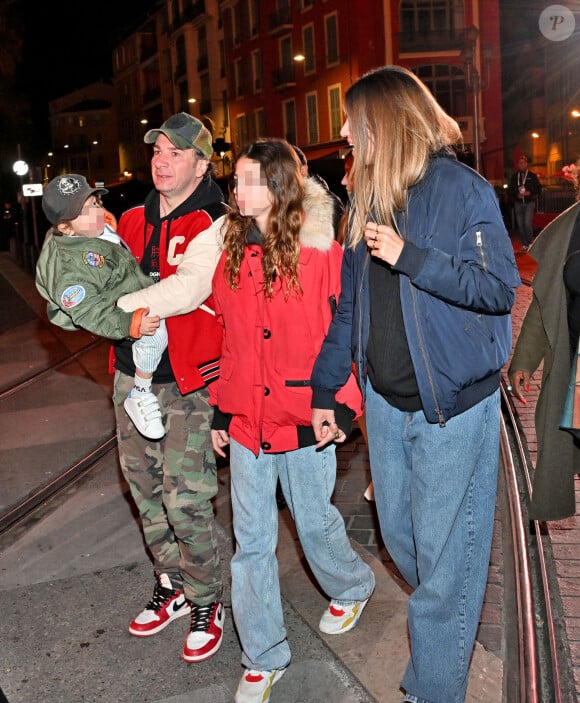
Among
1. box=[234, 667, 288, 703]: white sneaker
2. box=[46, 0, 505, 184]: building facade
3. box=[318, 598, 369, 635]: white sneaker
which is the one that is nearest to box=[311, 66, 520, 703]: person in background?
box=[234, 667, 288, 703]: white sneaker

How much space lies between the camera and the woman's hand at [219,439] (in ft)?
12.1

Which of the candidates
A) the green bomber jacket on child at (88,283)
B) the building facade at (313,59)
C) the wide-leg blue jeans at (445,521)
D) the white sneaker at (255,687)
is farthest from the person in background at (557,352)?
the building facade at (313,59)

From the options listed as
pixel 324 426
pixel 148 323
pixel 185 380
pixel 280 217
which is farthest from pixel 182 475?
pixel 280 217

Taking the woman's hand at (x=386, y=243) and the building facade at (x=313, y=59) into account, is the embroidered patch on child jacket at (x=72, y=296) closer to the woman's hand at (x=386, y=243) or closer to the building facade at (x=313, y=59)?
the woman's hand at (x=386, y=243)

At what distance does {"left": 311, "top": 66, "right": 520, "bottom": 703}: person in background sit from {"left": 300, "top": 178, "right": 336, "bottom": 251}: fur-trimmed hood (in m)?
0.22

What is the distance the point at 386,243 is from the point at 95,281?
1.46 m

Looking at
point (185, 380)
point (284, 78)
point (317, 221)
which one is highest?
point (284, 78)

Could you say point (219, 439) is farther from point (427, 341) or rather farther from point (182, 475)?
point (427, 341)

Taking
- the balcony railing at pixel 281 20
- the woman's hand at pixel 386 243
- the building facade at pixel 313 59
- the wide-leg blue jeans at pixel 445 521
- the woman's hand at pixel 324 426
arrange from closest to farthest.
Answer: the woman's hand at pixel 386 243 → the wide-leg blue jeans at pixel 445 521 → the woman's hand at pixel 324 426 → the building facade at pixel 313 59 → the balcony railing at pixel 281 20

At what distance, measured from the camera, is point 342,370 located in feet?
10.8

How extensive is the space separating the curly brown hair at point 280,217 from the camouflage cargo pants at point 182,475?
734 mm

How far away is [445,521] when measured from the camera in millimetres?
3029

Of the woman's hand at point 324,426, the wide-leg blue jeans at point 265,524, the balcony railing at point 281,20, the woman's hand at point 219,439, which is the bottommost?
the wide-leg blue jeans at point 265,524

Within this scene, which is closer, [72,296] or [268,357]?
[268,357]
